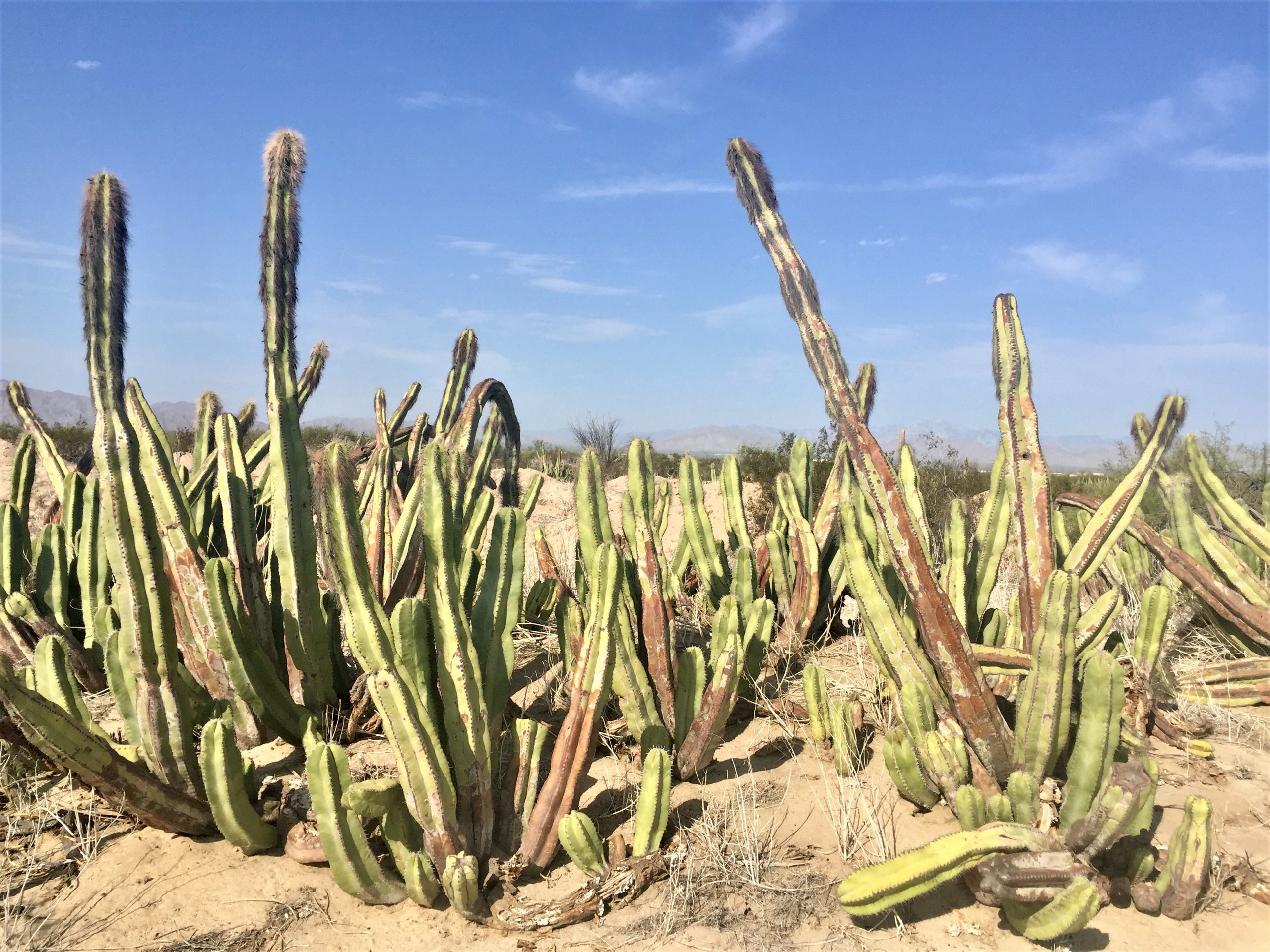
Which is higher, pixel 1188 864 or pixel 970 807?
pixel 970 807

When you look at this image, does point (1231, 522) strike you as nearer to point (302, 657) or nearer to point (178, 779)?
point (302, 657)

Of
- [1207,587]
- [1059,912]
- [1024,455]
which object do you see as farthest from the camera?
[1207,587]

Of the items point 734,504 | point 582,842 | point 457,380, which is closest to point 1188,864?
point 582,842

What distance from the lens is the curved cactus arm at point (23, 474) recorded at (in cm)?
504

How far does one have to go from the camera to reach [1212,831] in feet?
9.07

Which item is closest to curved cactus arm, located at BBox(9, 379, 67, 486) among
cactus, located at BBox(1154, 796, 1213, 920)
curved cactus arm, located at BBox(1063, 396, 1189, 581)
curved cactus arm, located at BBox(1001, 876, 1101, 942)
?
curved cactus arm, located at BBox(1001, 876, 1101, 942)

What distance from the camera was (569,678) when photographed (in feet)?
12.7

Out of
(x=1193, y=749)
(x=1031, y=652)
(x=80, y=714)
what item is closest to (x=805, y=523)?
(x=1031, y=652)

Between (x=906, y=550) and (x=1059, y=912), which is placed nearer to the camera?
(x=1059, y=912)

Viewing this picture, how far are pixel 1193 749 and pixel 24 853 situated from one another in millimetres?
4651

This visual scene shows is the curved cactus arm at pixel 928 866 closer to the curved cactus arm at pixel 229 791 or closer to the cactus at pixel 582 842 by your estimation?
the cactus at pixel 582 842

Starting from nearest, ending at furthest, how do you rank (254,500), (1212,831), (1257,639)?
(1212,831)
(1257,639)
(254,500)

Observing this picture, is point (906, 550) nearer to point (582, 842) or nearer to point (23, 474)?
point (582, 842)

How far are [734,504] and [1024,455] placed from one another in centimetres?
201
